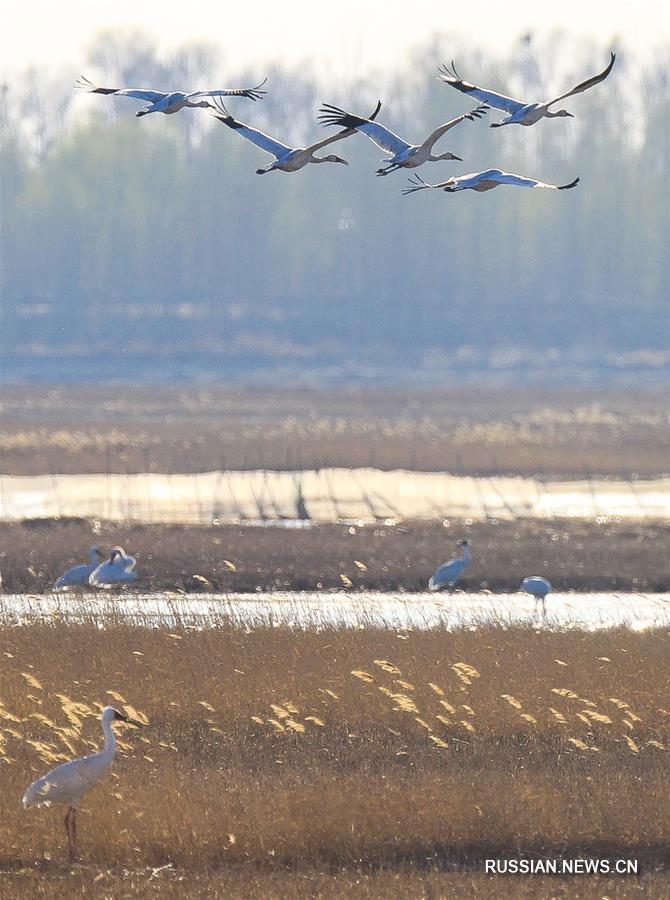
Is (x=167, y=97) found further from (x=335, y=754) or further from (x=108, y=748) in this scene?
(x=335, y=754)

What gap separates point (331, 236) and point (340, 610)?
8828cm

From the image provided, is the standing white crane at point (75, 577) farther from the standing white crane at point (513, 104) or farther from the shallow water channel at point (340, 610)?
the standing white crane at point (513, 104)

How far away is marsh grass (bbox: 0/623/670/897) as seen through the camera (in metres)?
13.1

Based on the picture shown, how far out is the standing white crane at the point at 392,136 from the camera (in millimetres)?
12242

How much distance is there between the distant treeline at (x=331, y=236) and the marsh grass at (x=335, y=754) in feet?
229

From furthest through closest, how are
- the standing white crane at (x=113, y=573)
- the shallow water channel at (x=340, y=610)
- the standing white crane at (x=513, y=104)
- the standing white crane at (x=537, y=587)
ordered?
the standing white crane at (x=113, y=573)
the standing white crane at (x=537, y=587)
the shallow water channel at (x=340, y=610)
the standing white crane at (x=513, y=104)

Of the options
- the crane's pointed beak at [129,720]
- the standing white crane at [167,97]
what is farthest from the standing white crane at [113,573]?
the standing white crane at [167,97]

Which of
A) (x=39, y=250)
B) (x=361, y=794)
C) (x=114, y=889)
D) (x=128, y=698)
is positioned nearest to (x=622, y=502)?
(x=128, y=698)

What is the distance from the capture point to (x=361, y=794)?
45.9 feet

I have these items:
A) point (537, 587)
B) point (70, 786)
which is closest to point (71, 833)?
point (70, 786)

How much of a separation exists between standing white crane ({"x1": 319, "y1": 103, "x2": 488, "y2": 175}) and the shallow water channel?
29.7 feet

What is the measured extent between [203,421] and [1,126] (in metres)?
68.1

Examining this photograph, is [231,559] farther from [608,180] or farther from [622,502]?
[608,180]

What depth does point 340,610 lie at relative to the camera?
2386 cm
